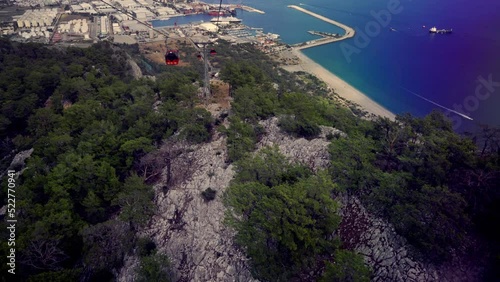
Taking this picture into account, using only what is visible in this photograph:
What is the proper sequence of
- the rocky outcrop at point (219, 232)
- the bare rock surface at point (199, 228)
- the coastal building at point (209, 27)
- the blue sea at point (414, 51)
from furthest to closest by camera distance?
1. the coastal building at point (209, 27)
2. the blue sea at point (414, 51)
3. the bare rock surface at point (199, 228)
4. the rocky outcrop at point (219, 232)

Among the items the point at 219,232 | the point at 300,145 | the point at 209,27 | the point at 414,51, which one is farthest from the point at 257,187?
the point at 209,27

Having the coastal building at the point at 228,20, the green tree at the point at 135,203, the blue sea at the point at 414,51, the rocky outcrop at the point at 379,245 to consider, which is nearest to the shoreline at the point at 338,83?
the blue sea at the point at 414,51

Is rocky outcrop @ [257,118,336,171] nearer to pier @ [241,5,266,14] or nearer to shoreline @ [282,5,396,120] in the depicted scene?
shoreline @ [282,5,396,120]

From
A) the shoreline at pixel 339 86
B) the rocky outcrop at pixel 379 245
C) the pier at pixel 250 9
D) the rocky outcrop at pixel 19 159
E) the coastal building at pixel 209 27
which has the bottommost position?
the rocky outcrop at pixel 19 159

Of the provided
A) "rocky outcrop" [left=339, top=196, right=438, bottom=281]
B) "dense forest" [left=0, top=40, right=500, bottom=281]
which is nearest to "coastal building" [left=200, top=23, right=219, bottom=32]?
"dense forest" [left=0, top=40, right=500, bottom=281]

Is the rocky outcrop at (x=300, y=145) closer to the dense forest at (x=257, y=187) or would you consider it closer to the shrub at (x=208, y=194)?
the dense forest at (x=257, y=187)

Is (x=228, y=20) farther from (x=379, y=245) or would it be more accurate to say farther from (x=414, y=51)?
(x=379, y=245)

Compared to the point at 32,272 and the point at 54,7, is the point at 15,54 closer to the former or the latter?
the point at 32,272
